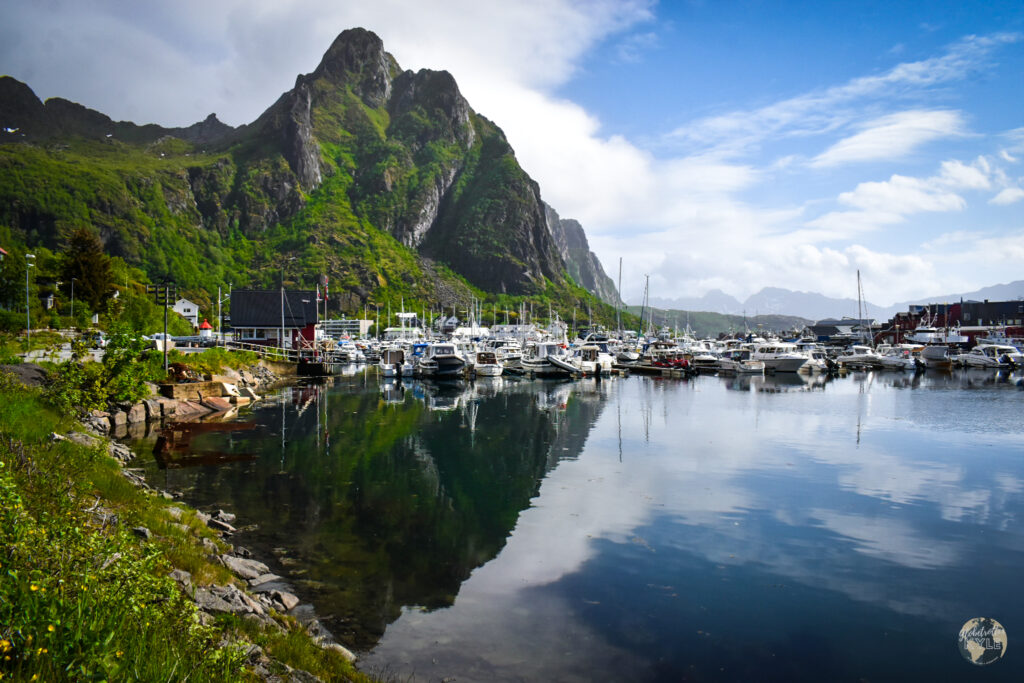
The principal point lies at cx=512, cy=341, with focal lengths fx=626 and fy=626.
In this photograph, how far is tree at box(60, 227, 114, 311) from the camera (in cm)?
6356

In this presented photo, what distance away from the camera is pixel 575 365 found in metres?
73.2

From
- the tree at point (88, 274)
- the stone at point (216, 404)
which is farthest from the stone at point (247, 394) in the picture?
the tree at point (88, 274)

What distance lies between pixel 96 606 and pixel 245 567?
7153 mm

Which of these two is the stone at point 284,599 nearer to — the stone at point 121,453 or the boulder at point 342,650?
the boulder at point 342,650

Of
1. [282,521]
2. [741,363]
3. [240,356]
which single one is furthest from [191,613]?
[741,363]

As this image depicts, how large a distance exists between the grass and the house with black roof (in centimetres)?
7481

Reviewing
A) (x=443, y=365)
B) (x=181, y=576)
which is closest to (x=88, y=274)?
(x=443, y=365)

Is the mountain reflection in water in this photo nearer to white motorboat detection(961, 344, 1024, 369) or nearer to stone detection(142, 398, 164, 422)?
stone detection(142, 398, 164, 422)

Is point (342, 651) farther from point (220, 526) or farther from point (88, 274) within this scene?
point (88, 274)

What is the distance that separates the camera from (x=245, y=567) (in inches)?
497

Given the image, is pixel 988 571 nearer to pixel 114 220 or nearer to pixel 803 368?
pixel 803 368

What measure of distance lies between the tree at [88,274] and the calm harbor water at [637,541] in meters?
41.1

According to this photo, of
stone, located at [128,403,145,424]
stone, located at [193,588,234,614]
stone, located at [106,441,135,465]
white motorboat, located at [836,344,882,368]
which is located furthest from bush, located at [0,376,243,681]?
white motorboat, located at [836,344,882,368]

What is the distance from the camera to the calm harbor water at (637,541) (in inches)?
419
